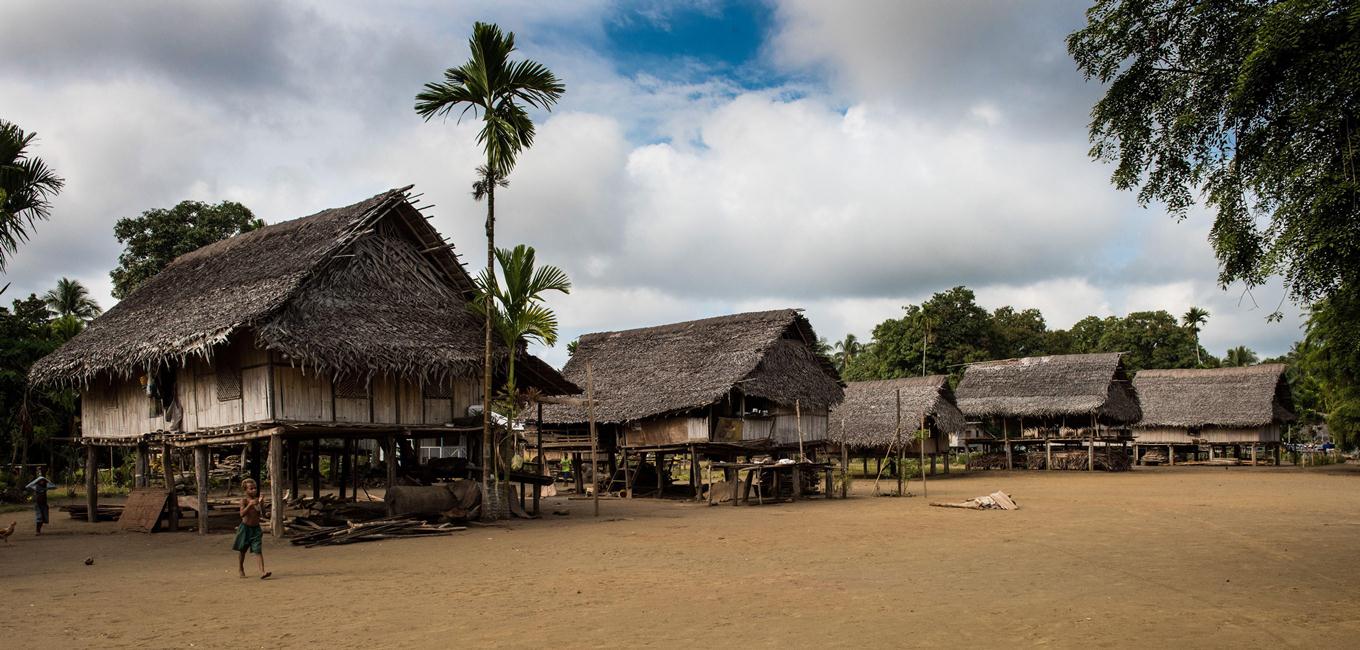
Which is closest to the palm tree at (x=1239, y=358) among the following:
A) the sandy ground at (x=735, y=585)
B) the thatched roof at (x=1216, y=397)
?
the thatched roof at (x=1216, y=397)

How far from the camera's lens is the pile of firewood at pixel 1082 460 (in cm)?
3866

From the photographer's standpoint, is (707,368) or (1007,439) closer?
(707,368)

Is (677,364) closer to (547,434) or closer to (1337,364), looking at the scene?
(547,434)

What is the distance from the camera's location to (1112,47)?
919cm

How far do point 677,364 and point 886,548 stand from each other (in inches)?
582

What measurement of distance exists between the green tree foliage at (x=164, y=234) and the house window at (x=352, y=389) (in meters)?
21.0

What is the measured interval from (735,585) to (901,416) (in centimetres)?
2623

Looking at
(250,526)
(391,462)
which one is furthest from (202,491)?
(250,526)

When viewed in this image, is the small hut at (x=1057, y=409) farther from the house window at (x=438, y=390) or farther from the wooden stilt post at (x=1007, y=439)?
the house window at (x=438, y=390)

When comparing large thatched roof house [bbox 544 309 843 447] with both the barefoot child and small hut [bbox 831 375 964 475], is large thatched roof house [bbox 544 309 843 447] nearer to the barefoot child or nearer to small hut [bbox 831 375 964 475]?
small hut [bbox 831 375 964 475]

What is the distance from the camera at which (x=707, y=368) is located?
86.8 feet

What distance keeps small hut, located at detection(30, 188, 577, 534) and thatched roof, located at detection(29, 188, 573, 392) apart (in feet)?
0.12

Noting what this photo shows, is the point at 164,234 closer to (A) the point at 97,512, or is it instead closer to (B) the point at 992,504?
(A) the point at 97,512

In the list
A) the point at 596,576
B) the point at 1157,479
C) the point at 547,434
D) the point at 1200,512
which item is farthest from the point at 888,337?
the point at 596,576
